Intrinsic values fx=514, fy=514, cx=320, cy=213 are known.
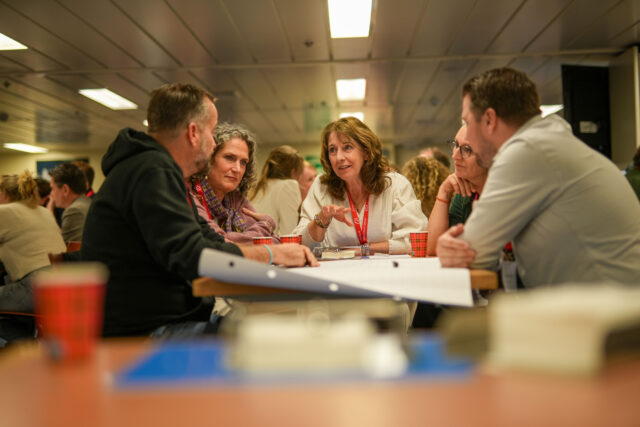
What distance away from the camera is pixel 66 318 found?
2.42 ft

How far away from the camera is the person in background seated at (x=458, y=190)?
2.41 meters

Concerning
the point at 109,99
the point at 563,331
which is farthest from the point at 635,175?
the point at 109,99

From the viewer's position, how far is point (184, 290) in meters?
1.70

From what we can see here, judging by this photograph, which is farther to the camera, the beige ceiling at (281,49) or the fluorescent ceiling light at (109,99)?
the fluorescent ceiling light at (109,99)

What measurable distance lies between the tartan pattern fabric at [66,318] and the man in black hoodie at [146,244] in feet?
2.39

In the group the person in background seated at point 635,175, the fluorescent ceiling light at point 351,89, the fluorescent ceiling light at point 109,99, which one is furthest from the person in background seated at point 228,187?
the fluorescent ceiling light at point 109,99

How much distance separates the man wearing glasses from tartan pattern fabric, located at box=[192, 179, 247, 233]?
170 centimetres

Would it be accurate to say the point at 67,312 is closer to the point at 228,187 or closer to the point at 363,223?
the point at 363,223

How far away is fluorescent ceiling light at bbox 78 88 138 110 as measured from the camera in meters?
7.67

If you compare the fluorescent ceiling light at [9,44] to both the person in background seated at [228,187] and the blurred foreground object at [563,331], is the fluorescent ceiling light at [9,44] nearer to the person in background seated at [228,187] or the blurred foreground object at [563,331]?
the person in background seated at [228,187]

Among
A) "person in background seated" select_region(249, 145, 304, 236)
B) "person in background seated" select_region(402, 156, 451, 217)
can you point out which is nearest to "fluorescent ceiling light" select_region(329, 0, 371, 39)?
"person in background seated" select_region(249, 145, 304, 236)

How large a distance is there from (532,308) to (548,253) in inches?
41.3

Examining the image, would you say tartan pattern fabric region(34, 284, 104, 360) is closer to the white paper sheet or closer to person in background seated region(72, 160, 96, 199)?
the white paper sheet

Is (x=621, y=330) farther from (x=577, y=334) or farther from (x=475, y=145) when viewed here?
(x=475, y=145)
